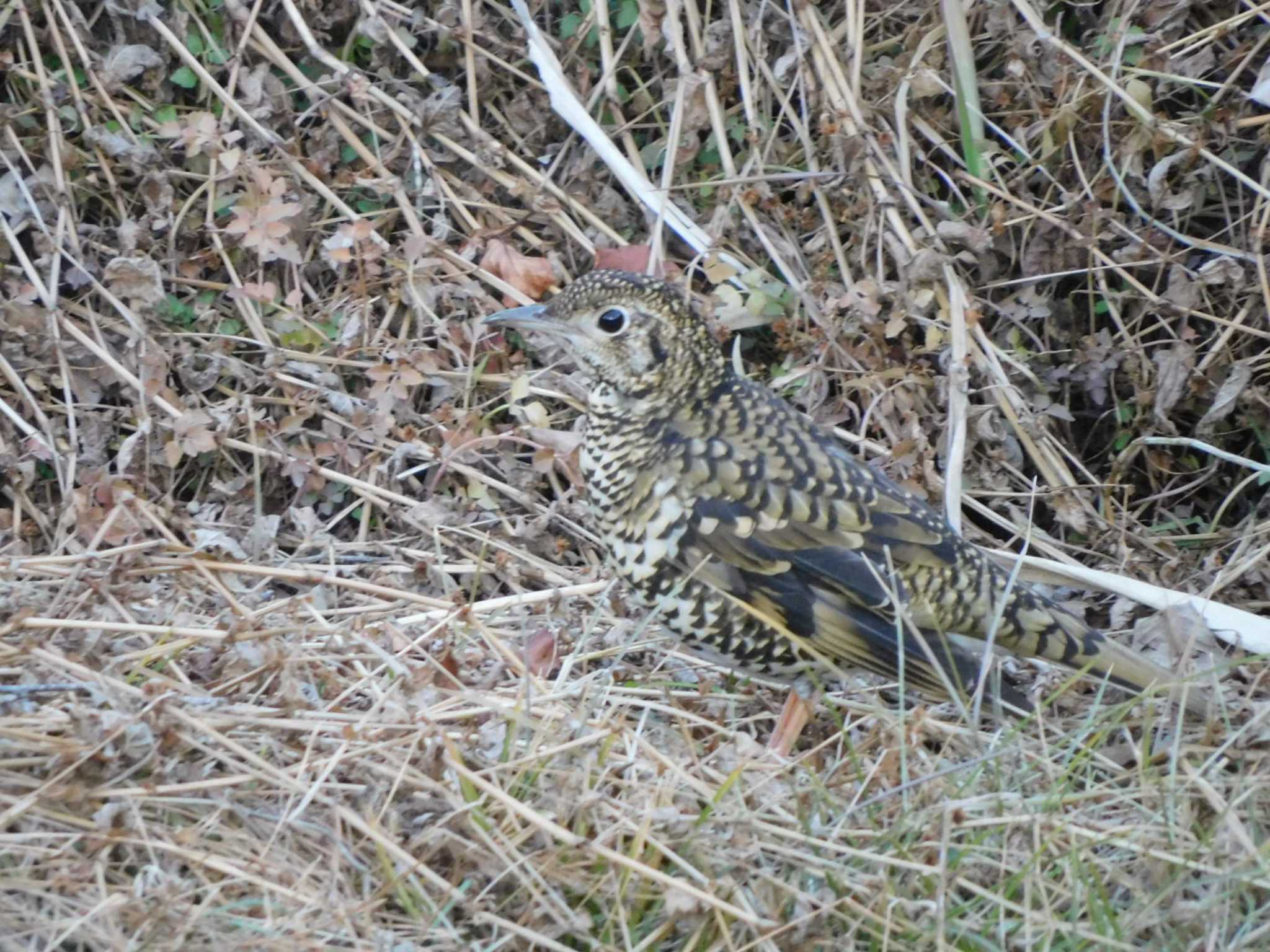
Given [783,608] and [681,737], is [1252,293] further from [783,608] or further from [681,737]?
[681,737]

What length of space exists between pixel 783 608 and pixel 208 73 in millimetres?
2715

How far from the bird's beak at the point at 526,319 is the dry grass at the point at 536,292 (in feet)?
2.40

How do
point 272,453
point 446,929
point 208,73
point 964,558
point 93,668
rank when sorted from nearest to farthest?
point 446,929 → point 93,668 → point 964,558 → point 272,453 → point 208,73

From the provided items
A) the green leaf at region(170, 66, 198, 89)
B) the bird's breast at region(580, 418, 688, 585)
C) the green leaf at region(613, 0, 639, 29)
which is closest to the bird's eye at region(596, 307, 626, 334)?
the bird's breast at region(580, 418, 688, 585)

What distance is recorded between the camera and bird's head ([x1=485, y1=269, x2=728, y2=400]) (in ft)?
12.1

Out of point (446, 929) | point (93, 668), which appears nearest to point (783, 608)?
point (446, 929)

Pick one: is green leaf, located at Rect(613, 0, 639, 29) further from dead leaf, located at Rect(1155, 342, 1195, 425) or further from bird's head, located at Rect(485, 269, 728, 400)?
dead leaf, located at Rect(1155, 342, 1195, 425)

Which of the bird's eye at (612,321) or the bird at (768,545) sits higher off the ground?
the bird's eye at (612,321)

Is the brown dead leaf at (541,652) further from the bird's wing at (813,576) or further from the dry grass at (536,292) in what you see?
the bird's wing at (813,576)

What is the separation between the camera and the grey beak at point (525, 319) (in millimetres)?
3775

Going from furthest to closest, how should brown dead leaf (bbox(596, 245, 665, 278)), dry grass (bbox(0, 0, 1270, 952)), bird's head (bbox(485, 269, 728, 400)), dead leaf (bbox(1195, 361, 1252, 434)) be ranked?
brown dead leaf (bbox(596, 245, 665, 278)) < dead leaf (bbox(1195, 361, 1252, 434)) < dry grass (bbox(0, 0, 1270, 952)) < bird's head (bbox(485, 269, 728, 400))

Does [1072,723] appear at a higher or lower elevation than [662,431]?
lower

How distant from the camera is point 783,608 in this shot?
3.57 metres

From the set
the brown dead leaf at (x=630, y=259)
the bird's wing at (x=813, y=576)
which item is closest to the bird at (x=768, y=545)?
the bird's wing at (x=813, y=576)
